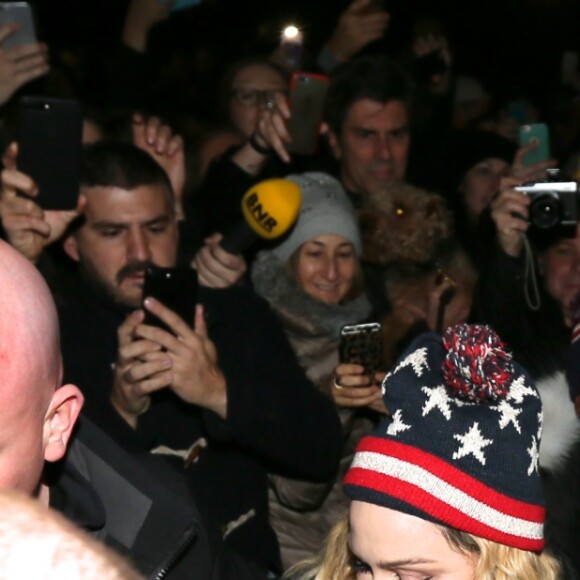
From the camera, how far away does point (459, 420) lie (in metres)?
1.95

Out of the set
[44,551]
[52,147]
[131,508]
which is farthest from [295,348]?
[44,551]

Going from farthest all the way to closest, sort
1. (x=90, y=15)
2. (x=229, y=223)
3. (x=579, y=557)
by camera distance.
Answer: (x=90, y=15)
(x=229, y=223)
(x=579, y=557)

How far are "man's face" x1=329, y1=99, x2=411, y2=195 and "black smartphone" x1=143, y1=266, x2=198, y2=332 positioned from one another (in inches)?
65.1

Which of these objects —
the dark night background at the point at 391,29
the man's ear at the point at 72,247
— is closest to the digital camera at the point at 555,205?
the man's ear at the point at 72,247

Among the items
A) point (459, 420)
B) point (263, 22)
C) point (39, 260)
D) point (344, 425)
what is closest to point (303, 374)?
point (344, 425)

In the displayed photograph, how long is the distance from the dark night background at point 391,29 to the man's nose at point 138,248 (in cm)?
406

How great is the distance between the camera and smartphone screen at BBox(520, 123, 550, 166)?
421 cm

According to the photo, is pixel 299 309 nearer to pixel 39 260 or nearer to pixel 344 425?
pixel 344 425

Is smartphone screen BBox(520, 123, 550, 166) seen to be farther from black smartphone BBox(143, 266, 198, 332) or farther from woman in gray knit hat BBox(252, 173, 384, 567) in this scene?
black smartphone BBox(143, 266, 198, 332)

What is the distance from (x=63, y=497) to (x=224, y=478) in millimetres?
1184

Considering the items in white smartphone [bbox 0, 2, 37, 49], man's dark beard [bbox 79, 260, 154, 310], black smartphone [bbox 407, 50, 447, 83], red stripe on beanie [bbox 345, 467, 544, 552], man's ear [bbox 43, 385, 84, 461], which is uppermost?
man's ear [bbox 43, 385, 84, 461]

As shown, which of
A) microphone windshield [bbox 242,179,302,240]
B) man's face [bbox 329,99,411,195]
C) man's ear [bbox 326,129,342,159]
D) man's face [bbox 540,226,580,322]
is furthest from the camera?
man's ear [bbox 326,129,342,159]

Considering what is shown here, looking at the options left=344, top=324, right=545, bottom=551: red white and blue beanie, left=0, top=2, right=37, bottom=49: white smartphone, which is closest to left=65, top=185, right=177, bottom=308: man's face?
left=0, top=2, right=37, bottom=49: white smartphone

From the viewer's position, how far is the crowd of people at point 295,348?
1.94 meters
